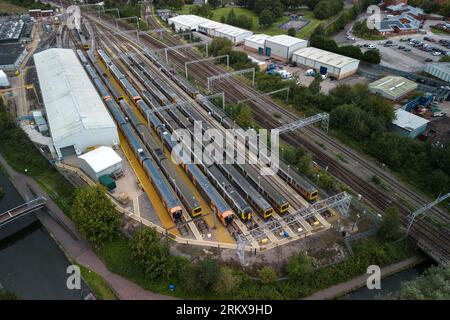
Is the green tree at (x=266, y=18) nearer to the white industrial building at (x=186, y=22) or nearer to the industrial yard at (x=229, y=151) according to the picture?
the white industrial building at (x=186, y=22)

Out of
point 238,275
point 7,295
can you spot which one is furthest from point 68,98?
point 238,275

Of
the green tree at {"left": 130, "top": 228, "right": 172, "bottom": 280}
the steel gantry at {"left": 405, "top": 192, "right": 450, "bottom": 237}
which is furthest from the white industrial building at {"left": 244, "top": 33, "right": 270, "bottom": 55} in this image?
the green tree at {"left": 130, "top": 228, "right": 172, "bottom": 280}

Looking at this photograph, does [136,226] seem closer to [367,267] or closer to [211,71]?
[367,267]

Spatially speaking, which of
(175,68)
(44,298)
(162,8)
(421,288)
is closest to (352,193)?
(421,288)

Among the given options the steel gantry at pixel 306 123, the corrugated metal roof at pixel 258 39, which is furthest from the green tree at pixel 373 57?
the steel gantry at pixel 306 123

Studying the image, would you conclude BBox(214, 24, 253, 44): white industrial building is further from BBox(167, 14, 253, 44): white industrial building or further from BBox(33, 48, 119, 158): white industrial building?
BBox(33, 48, 119, 158): white industrial building

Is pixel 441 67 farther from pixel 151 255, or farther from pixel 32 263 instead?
pixel 32 263
